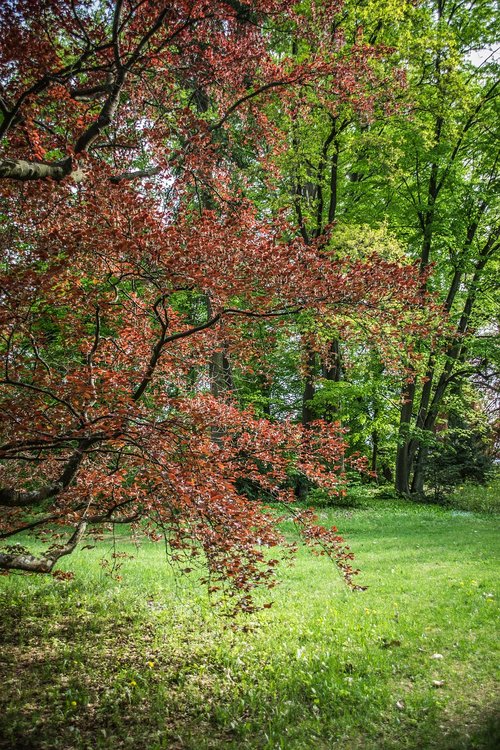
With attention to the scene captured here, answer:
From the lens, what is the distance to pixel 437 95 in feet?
45.4

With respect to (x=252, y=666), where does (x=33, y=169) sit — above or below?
above

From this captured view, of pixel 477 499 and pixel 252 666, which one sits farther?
pixel 477 499

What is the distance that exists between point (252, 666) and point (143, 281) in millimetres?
3764

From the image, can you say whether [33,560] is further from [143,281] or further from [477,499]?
[477,499]

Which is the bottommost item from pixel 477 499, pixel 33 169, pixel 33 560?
pixel 477 499

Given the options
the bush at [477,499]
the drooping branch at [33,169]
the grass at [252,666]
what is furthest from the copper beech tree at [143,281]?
the bush at [477,499]

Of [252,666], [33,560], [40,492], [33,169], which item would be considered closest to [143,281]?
[33,169]

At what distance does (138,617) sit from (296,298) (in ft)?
14.5

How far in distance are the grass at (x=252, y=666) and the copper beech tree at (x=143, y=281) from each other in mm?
991

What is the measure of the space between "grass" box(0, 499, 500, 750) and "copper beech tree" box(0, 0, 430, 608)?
99 centimetres

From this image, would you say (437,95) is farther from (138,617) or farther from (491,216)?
(138,617)

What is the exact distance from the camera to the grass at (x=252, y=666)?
3945 millimetres

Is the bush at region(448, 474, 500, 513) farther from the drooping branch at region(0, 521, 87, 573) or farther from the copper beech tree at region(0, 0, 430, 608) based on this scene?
the drooping branch at region(0, 521, 87, 573)

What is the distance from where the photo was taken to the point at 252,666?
496 centimetres
